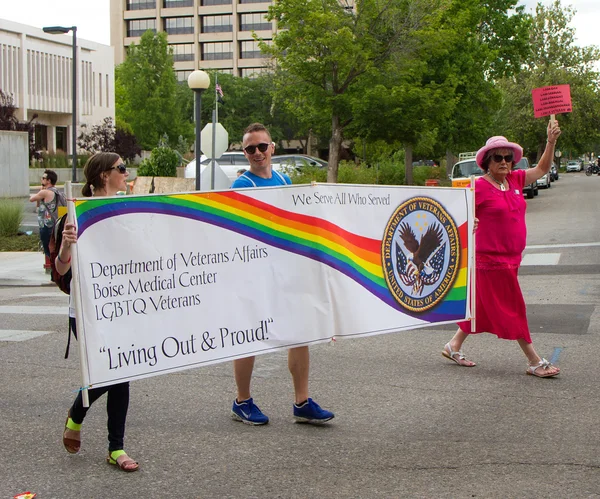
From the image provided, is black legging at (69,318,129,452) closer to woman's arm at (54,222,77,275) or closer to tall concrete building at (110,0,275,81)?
woman's arm at (54,222,77,275)

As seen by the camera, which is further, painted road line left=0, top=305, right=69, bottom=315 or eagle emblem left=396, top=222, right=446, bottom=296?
painted road line left=0, top=305, right=69, bottom=315

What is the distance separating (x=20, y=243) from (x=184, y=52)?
97.1 metres

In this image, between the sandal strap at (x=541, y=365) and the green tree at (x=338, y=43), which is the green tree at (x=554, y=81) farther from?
the sandal strap at (x=541, y=365)

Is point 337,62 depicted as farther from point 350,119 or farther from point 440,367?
point 440,367

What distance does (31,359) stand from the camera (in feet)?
26.6

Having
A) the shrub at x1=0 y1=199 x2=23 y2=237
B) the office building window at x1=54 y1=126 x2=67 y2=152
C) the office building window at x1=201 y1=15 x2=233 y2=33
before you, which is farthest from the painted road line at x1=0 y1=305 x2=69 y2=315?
the office building window at x1=201 y1=15 x2=233 y2=33

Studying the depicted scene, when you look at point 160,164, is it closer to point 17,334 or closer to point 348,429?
point 17,334

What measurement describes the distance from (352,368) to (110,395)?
3.02m

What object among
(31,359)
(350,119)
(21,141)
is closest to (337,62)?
(350,119)

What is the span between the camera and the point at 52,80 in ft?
249

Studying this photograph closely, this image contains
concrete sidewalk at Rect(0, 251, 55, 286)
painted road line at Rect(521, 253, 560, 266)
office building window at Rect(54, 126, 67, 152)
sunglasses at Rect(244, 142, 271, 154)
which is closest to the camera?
sunglasses at Rect(244, 142, 271, 154)

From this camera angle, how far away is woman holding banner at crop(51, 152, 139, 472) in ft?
15.6

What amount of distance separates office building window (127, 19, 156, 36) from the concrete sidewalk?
3924 inches

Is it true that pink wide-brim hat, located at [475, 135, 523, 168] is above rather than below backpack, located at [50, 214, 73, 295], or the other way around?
above
